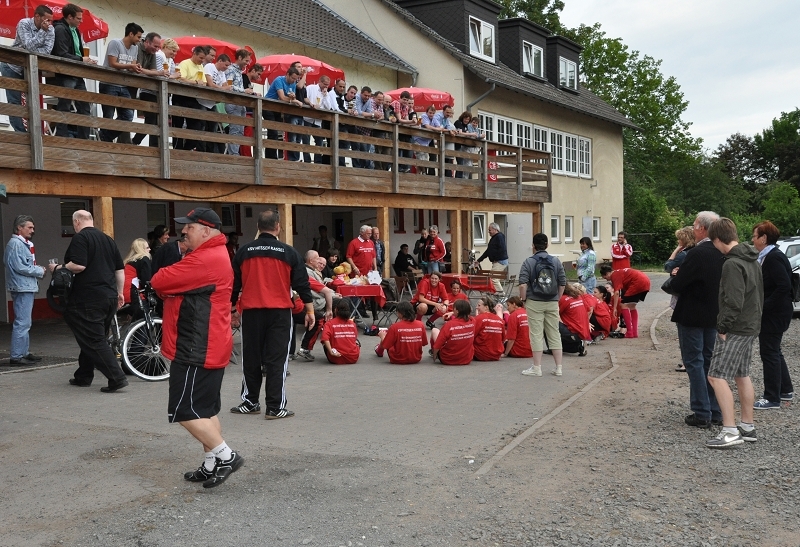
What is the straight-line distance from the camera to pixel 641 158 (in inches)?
2203

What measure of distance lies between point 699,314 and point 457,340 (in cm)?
409

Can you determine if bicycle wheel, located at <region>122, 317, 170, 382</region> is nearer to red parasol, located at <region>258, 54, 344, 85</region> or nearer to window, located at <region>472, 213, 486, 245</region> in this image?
red parasol, located at <region>258, 54, 344, 85</region>

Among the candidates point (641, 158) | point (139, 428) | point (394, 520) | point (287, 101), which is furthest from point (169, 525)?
point (641, 158)

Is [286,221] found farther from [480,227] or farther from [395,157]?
[480,227]

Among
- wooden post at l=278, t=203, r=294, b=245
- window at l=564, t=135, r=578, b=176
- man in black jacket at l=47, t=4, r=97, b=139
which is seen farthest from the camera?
window at l=564, t=135, r=578, b=176

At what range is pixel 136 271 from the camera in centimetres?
1029

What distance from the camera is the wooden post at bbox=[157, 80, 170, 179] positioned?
12.3m

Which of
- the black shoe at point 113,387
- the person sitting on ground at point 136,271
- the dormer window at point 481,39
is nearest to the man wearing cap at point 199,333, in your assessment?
the black shoe at point 113,387

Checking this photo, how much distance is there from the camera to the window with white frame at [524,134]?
30.4m

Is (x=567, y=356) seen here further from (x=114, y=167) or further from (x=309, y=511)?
(x=309, y=511)

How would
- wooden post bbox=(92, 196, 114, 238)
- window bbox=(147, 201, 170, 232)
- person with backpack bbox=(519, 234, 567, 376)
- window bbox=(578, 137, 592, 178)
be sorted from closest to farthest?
person with backpack bbox=(519, 234, 567, 376) < wooden post bbox=(92, 196, 114, 238) < window bbox=(147, 201, 170, 232) < window bbox=(578, 137, 592, 178)

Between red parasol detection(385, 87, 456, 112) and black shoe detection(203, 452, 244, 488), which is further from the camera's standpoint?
red parasol detection(385, 87, 456, 112)

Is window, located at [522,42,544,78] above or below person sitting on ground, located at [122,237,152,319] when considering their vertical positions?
above

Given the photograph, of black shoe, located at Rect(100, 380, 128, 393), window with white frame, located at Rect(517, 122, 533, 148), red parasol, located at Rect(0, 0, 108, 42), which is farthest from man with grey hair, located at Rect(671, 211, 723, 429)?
window with white frame, located at Rect(517, 122, 533, 148)
